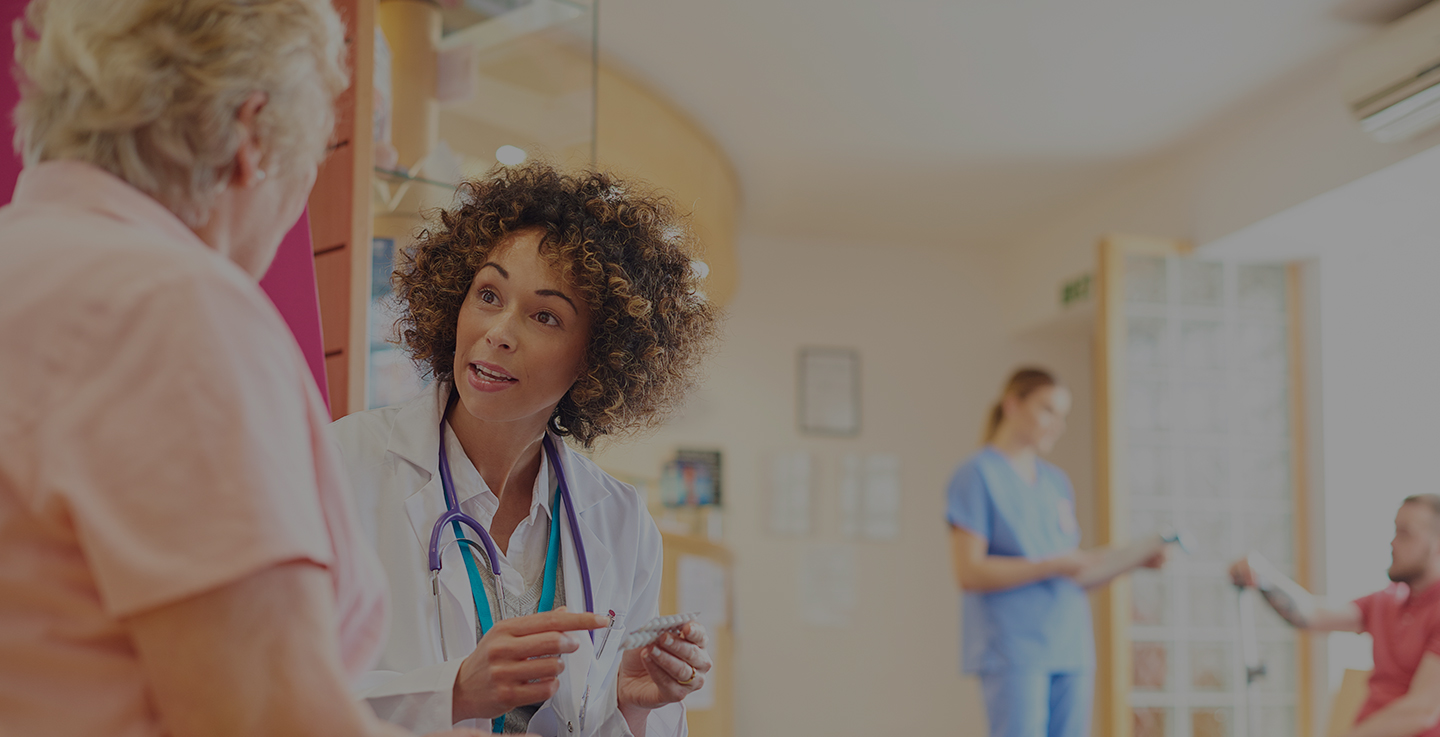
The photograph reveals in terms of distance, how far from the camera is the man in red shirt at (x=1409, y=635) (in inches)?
119

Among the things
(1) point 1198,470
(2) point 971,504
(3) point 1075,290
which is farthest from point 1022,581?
(3) point 1075,290

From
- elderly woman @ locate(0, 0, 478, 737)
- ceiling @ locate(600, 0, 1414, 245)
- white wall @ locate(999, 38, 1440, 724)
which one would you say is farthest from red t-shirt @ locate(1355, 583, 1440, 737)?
elderly woman @ locate(0, 0, 478, 737)

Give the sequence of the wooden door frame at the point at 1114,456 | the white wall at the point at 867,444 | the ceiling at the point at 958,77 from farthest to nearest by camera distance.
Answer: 1. the white wall at the point at 867,444
2. the wooden door frame at the point at 1114,456
3. the ceiling at the point at 958,77

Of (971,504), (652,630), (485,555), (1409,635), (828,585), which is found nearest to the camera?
(652,630)


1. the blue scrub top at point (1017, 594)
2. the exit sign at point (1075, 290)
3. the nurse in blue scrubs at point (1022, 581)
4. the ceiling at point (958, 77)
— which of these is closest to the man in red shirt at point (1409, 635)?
the nurse in blue scrubs at point (1022, 581)

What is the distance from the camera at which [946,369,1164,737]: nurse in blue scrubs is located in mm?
3693

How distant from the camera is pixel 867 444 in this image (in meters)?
6.95

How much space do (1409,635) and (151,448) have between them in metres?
3.48

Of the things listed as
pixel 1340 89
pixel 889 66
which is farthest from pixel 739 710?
pixel 1340 89

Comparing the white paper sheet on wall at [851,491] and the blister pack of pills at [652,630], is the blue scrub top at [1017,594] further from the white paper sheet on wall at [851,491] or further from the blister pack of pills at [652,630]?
the white paper sheet on wall at [851,491]

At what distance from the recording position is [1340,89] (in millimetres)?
4270

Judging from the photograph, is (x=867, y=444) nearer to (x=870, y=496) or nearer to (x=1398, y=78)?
(x=870, y=496)

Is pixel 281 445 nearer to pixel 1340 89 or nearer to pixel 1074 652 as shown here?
pixel 1074 652

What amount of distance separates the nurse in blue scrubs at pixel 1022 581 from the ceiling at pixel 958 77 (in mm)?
1322
